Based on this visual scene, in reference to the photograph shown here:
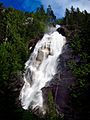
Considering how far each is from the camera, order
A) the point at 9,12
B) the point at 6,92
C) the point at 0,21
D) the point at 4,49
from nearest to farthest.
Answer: the point at 6,92 < the point at 4,49 < the point at 0,21 < the point at 9,12

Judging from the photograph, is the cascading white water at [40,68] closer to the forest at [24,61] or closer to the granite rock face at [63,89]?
the forest at [24,61]

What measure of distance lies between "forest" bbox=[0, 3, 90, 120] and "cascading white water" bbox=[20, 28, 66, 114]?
1.65 m

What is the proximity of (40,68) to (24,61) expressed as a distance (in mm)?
5216

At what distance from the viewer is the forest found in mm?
30812

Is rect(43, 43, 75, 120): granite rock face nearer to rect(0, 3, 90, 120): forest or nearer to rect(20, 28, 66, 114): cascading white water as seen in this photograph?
rect(0, 3, 90, 120): forest

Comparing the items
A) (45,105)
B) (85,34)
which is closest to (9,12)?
(85,34)

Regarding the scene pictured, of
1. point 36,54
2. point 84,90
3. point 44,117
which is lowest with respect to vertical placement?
point 44,117

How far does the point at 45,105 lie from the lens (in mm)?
46906

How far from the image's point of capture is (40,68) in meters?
58.2

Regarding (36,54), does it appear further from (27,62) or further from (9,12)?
(9,12)

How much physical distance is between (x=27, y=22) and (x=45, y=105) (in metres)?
37.9

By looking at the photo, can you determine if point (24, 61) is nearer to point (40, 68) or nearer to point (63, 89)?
point (40, 68)

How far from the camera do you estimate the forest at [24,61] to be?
1213 inches

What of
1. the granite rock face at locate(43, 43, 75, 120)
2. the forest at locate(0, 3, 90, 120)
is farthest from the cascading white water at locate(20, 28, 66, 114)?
the granite rock face at locate(43, 43, 75, 120)
